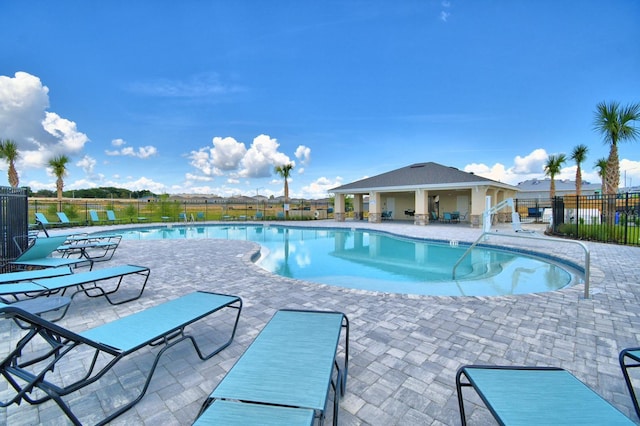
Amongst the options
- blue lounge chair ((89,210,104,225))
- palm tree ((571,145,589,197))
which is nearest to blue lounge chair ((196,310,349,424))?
blue lounge chair ((89,210,104,225))

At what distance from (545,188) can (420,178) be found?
3260 centimetres

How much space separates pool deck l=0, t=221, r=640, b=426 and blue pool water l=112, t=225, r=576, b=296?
53.7 inches

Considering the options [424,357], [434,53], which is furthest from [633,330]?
[434,53]

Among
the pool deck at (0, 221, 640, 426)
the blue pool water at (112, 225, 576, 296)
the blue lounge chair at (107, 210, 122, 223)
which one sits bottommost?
the blue pool water at (112, 225, 576, 296)

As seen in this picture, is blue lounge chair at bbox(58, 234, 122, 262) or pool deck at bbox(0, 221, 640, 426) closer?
pool deck at bbox(0, 221, 640, 426)

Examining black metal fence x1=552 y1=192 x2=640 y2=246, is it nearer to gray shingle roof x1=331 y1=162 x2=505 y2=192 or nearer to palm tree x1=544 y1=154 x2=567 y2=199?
gray shingle roof x1=331 y1=162 x2=505 y2=192

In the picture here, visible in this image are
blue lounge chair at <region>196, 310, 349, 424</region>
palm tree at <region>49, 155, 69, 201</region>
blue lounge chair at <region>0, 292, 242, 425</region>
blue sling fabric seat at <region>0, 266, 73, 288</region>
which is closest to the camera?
blue lounge chair at <region>196, 310, 349, 424</region>

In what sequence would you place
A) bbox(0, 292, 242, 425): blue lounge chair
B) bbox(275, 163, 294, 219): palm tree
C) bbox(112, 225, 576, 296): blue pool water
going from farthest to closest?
bbox(275, 163, 294, 219): palm tree, bbox(112, 225, 576, 296): blue pool water, bbox(0, 292, 242, 425): blue lounge chair

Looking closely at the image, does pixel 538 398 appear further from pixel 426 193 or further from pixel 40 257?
pixel 426 193

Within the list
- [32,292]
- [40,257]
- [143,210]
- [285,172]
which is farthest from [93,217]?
[32,292]

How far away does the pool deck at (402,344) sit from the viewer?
185 cm

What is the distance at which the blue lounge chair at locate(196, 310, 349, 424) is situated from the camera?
4.51 feet

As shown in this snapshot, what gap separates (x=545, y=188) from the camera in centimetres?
3838

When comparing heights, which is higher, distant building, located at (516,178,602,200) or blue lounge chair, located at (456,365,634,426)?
distant building, located at (516,178,602,200)
